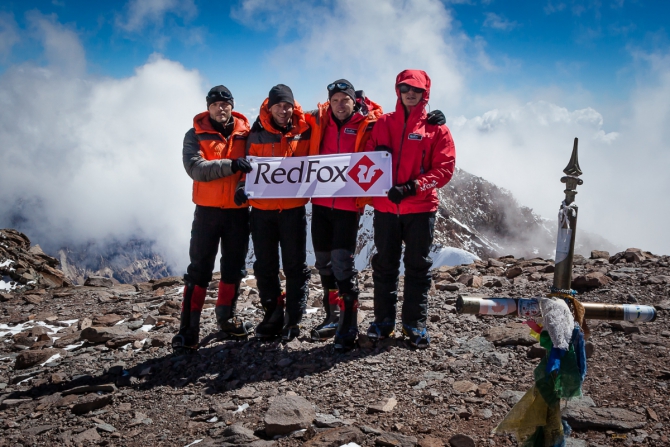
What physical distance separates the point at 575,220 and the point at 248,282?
9205 mm

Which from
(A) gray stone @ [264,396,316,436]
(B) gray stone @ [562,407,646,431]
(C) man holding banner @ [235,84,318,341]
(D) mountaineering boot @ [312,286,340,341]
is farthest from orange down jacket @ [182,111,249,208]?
(B) gray stone @ [562,407,646,431]

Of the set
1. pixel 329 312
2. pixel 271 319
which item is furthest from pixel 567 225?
pixel 271 319

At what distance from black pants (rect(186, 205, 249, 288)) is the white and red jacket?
2.06m

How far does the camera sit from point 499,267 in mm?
11852

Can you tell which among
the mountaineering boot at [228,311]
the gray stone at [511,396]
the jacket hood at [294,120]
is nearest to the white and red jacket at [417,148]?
the jacket hood at [294,120]

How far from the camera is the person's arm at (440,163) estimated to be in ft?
18.9

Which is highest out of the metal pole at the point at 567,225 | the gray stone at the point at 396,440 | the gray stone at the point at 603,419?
the metal pole at the point at 567,225

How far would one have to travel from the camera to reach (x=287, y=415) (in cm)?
438

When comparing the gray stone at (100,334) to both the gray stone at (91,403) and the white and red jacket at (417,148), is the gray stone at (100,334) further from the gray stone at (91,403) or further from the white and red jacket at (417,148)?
the white and red jacket at (417,148)

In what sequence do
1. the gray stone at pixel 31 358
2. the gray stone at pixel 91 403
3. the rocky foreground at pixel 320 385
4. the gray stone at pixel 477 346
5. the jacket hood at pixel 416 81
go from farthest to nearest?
1. the gray stone at pixel 31 358
2. the gray stone at pixel 477 346
3. the jacket hood at pixel 416 81
4. the gray stone at pixel 91 403
5. the rocky foreground at pixel 320 385

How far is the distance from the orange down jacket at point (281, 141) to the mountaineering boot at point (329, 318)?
144 centimetres

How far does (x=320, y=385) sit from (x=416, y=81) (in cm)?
375

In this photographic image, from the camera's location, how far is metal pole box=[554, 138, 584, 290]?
3.08 m

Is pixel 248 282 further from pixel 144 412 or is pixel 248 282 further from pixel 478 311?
pixel 478 311
